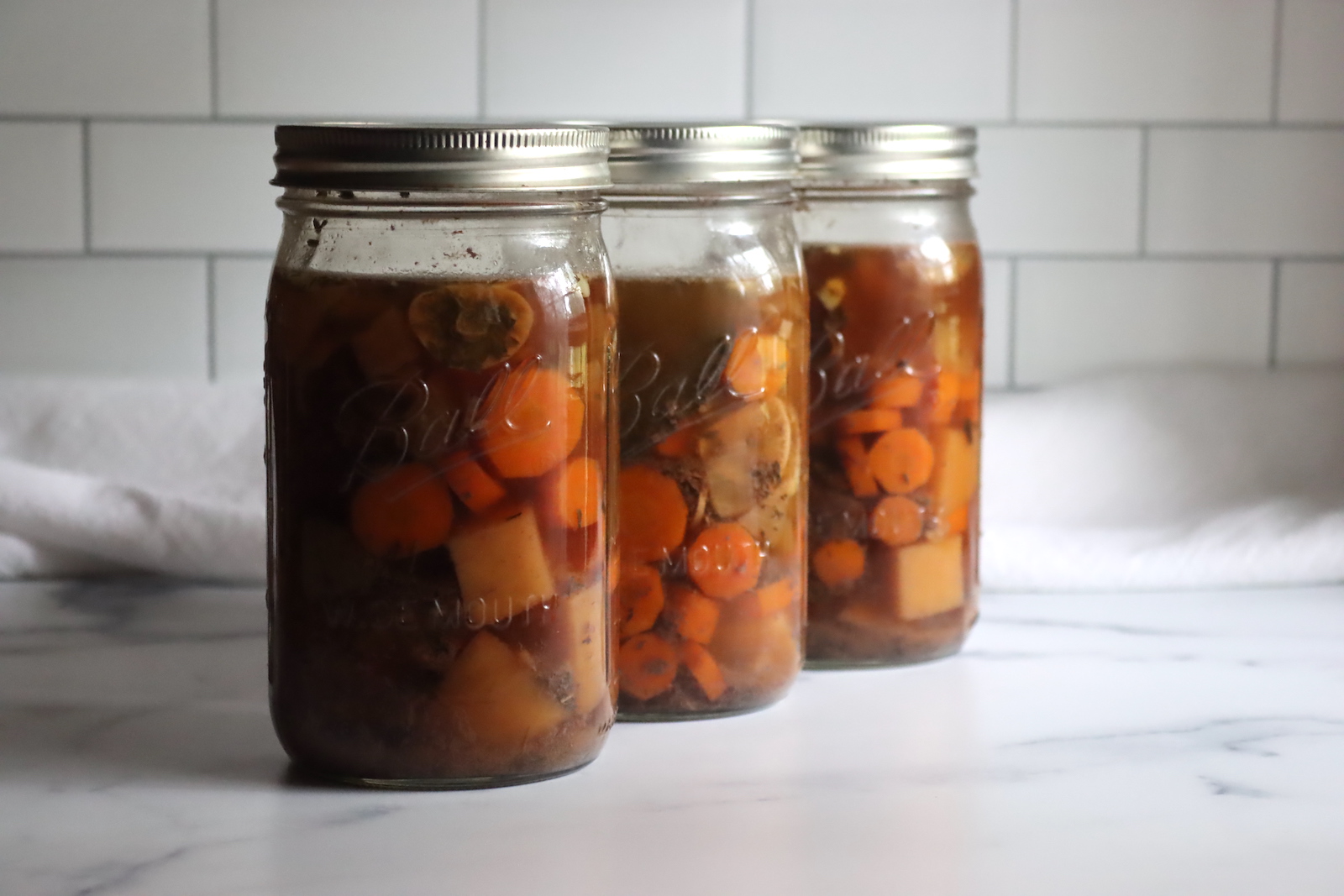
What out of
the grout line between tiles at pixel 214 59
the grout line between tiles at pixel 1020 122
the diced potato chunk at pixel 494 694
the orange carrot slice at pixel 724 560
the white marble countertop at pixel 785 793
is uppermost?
the grout line between tiles at pixel 214 59

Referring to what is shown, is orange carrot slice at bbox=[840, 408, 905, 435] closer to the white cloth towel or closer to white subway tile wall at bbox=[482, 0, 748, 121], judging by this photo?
the white cloth towel

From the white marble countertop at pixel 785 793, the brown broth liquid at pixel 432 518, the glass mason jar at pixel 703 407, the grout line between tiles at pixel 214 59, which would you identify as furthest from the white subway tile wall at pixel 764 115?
the brown broth liquid at pixel 432 518

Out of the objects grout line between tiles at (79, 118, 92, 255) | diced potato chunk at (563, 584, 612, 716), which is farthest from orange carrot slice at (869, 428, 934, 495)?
grout line between tiles at (79, 118, 92, 255)

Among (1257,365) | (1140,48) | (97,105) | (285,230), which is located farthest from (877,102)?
(285,230)

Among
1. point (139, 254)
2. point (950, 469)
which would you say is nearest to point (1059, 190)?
point (950, 469)

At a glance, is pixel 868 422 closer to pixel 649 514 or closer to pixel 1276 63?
pixel 649 514

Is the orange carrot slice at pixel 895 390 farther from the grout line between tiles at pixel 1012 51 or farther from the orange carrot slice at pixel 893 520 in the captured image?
the grout line between tiles at pixel 1012 51
